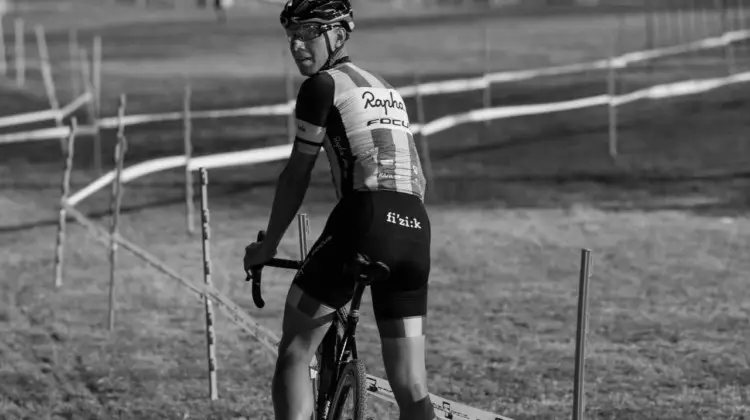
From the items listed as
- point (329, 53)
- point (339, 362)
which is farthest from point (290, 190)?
point (339, 362)

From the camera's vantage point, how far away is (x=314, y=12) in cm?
512

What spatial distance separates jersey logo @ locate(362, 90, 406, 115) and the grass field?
290 cm

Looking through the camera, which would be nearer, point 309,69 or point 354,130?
point 354,130

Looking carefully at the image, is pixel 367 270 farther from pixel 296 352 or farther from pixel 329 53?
pixel 329 53

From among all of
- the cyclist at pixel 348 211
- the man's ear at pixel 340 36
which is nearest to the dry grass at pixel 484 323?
the cyclist at pixel 348 211

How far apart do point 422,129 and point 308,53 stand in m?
12.2

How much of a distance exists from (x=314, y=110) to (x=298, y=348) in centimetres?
88

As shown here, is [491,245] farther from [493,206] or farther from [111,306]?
[111,306]

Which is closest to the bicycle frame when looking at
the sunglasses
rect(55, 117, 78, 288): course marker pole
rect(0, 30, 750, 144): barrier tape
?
the sunglasses

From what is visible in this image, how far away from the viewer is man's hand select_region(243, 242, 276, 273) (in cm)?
518

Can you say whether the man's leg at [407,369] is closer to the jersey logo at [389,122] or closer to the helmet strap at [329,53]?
the jersey logo at [389,122]

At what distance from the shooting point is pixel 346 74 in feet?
16.6

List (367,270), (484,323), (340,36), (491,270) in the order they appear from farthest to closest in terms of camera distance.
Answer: (491,270), (484,323), (340,36), (367,270)

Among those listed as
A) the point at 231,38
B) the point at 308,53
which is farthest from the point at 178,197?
the point at 231,38
